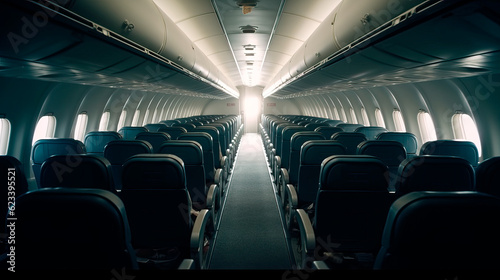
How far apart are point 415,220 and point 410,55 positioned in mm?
2739

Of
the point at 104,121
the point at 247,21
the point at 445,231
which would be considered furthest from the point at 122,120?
the point at 445,231

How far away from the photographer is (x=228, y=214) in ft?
19.0

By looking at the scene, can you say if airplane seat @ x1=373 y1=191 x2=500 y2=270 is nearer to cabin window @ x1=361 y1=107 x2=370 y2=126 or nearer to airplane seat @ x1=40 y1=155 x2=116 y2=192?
airplane seat @ x1=40 y1=155 x2=116 y2=192

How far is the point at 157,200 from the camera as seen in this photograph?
2.84 meters

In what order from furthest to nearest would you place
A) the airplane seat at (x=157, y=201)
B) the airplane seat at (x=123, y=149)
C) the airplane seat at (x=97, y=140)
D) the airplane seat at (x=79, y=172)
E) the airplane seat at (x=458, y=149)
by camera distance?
the airplane seat at (x=97, y=140)
the airplane seat at (x=458, y=149)
the airplane seat at (x=123, y=149)
the airplane seat at (x=157, y=201)
the airplane seat at (x=79, y=172)

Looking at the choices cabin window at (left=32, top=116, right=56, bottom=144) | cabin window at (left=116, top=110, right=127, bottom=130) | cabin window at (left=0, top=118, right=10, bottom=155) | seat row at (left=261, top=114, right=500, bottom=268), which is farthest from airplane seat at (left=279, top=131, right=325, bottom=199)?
cabin window at (left=116, top=110, right=127, bottom=130)

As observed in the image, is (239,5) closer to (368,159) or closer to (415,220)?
(368,159)

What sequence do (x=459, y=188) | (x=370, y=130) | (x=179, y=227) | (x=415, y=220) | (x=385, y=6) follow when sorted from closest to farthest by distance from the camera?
(x=415, y=220) < (x=459, y=188) < (x=385, y=6) < (x=179, y=227) < (x=370, y=130)

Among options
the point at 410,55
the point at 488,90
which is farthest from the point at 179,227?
the point at 488,90

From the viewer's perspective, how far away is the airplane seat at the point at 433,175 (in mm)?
2455

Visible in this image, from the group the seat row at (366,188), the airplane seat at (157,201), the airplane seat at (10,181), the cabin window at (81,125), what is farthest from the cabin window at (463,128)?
the cabin window at (81,125)

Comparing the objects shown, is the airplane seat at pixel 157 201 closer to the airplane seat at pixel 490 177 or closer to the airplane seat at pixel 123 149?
the airplane seat at pixel 123 149

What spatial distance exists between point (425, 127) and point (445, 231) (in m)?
8.19

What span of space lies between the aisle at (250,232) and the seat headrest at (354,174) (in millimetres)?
1743
